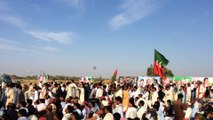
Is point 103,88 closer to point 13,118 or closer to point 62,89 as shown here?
point 62,89

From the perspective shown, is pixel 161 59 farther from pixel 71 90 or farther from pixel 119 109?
pixel 119 109

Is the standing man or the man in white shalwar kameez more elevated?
the man in white shalwar kameez

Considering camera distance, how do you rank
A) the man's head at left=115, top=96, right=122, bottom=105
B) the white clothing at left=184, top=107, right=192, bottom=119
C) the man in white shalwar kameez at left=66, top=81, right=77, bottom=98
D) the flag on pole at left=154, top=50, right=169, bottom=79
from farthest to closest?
the flag on pole at left=154, top=50, right=169, bottom=79
the man in white shalwar kameez at left=66, top=81, right=77, bottom=98
the white clothing at left=184, top=107, right=192, bottom=119
the man's head at left=115, top=96, right=122, bottom=105

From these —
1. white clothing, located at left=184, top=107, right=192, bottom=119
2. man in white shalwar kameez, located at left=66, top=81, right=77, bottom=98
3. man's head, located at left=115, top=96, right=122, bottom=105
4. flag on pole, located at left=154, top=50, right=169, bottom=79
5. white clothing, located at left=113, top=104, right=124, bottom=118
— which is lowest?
white clothing, located at left=184, top=107, right=192, bottom=119

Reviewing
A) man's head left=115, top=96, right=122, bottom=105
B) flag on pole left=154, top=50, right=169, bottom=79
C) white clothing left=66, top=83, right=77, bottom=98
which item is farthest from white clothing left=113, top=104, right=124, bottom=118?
flag on pole left=154, top=50, right=169, bottom=79

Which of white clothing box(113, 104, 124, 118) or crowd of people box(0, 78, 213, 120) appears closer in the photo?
crowd of people box(0, 78, 213, 120)

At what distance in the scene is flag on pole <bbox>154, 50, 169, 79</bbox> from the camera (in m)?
17.8

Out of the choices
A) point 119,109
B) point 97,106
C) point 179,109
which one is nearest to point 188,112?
point 179,109

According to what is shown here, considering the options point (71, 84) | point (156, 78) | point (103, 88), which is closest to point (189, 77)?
point (156, 78)

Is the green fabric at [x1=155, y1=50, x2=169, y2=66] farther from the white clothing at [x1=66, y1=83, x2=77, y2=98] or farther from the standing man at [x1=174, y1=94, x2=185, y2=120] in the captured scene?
the standing man at [x1=174, y1=94, x2=185, y2=120]

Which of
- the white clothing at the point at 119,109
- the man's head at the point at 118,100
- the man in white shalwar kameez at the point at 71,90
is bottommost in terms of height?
the white clothing at the point at 119,109

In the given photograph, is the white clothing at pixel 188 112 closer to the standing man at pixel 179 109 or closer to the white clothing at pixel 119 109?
the standing man at pixel 179 109

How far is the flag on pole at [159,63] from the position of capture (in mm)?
17786

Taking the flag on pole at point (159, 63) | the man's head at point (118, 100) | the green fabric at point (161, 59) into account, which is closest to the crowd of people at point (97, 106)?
the man's head at point (118, 100)
